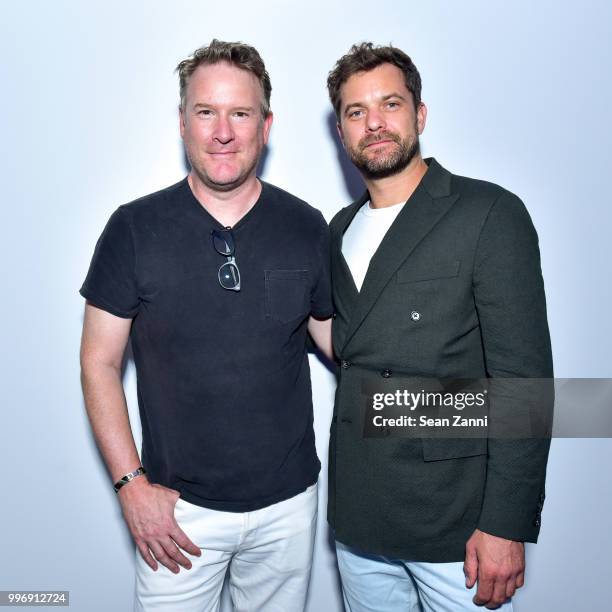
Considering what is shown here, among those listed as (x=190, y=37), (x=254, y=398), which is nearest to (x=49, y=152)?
(x=190, y=37)

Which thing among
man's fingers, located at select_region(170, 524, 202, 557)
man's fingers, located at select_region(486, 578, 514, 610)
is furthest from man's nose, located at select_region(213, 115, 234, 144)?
man's fingers, located at select_region(486, 578, 514, 610)

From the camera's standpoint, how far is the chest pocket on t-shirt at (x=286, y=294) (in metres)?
2.04

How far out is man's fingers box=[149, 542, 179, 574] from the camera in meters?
1.99

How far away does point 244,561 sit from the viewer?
86.1 inches

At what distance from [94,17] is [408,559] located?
2.05 meters

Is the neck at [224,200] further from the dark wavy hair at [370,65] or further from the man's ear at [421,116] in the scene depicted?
the man's ear at [421,116]

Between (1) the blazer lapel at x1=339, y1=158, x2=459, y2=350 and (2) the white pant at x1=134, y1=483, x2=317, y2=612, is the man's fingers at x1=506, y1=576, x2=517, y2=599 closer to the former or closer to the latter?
(2) the white pant at x1=134, y1=483, x2=317, y2=612

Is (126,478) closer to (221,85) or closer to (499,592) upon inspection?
(499,592)

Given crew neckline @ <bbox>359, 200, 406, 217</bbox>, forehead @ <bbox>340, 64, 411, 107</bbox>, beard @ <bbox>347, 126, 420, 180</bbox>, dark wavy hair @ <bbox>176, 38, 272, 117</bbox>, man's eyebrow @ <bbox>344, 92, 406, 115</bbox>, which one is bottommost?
crew neckline @ <bbox>359, 200, 406, 217</bbox>

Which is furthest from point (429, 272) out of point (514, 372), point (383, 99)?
point (383, 99)

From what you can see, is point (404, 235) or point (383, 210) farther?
point (383, 210)

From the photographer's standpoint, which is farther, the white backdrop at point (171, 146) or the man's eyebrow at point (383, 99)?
the white backdrop at point (171, 146)

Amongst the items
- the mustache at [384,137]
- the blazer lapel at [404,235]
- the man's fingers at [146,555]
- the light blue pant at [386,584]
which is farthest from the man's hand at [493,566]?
the mustache at [384,137]

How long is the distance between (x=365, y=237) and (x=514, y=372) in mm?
638
